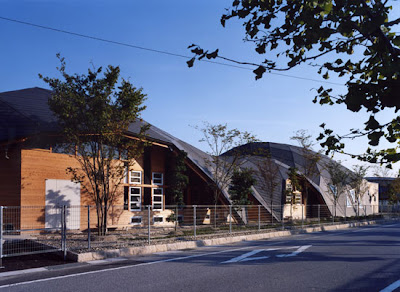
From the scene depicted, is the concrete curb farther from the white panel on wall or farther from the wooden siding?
the wooden siding

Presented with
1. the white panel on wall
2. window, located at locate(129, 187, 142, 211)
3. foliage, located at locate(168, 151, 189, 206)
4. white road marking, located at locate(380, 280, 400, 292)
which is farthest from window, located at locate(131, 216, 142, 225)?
white road marking, located at locate(380, 280, 400, 292)

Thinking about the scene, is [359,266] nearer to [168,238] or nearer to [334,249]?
[334,249]

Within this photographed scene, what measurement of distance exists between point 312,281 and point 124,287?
350 cm

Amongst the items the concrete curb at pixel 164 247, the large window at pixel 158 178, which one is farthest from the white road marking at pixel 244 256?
the large window at pixel 158 178

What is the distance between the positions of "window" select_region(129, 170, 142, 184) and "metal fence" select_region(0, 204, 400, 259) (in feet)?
5.13

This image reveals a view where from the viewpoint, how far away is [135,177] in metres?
23.0

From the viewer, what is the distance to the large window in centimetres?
2426

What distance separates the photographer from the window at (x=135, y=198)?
22625 millimetres

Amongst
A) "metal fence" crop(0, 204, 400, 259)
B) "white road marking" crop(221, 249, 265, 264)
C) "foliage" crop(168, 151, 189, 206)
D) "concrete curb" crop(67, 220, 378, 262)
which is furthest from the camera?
"foliage" crop(168, 151, 189, 206)

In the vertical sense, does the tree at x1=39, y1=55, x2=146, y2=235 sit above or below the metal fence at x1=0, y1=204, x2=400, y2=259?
above

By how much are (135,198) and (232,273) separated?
1488 cm

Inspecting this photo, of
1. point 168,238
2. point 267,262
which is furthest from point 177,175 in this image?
point 267,262

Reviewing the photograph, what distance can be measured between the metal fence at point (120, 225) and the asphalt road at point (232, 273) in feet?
6.54

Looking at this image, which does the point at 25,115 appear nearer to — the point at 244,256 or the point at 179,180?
the point at 179,180
